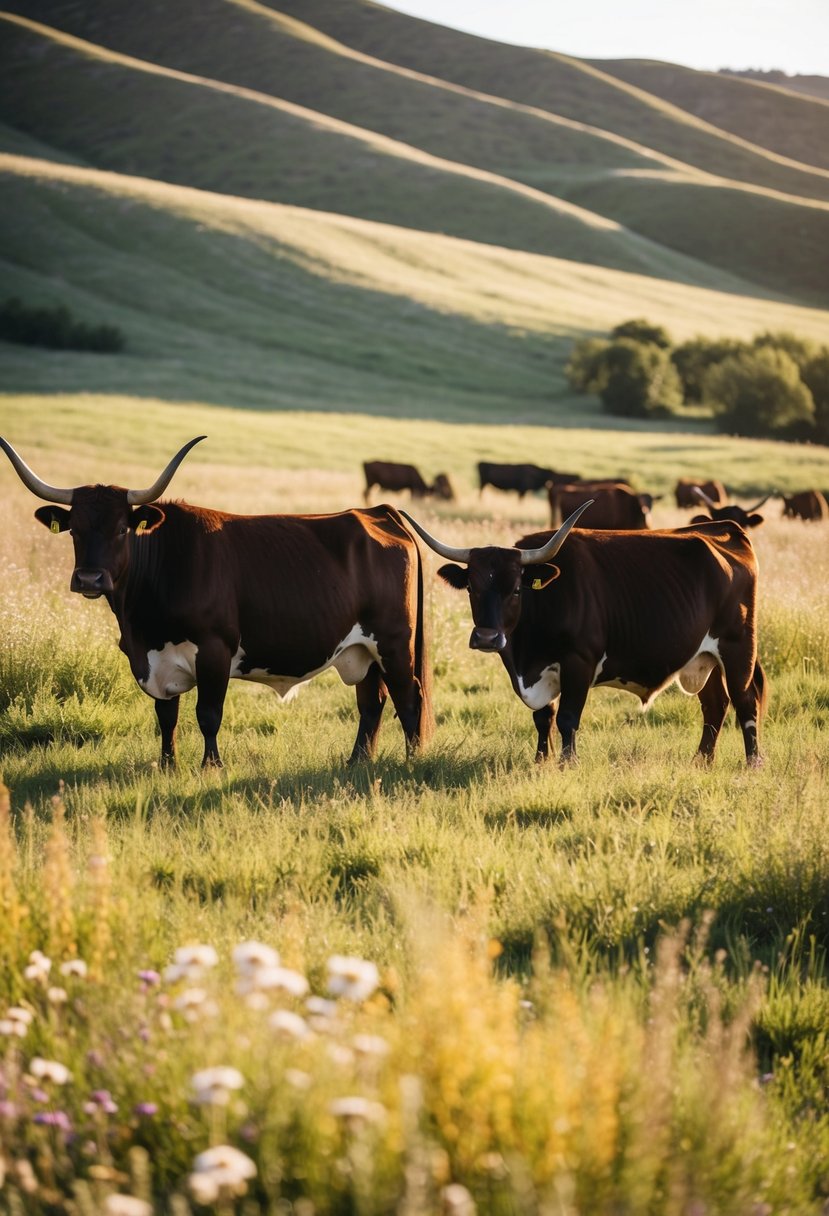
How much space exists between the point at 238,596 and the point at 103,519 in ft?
3.39

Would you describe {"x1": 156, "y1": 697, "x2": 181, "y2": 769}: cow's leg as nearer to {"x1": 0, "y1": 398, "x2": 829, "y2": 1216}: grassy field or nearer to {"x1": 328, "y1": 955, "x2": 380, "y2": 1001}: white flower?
{"x1": 0, "y1": 398, "x2": 829, "y2": 1216}: grassy field

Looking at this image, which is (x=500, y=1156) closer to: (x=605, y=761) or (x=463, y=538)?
(x=605, y=761)

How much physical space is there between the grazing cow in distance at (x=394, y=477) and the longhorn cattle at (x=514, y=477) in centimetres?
272

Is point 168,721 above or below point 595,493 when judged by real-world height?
below

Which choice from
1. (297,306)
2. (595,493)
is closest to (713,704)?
(595,493)


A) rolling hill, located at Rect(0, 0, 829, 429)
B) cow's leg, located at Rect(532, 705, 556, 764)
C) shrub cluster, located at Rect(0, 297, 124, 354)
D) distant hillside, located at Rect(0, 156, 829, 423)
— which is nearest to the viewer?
cow's leg, located at Rect(532, 705, 556, 764)

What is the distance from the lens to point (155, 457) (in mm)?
35719

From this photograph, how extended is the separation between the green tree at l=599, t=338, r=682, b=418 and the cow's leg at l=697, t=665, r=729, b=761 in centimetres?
5902

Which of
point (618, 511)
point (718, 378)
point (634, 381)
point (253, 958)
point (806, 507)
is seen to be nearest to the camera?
point (253, 958)

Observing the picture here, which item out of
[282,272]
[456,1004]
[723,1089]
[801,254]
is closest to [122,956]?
[456,1004]

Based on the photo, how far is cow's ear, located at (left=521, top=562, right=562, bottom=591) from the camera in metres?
7.94

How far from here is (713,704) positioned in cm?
891

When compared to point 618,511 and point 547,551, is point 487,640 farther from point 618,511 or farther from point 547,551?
point 618,511

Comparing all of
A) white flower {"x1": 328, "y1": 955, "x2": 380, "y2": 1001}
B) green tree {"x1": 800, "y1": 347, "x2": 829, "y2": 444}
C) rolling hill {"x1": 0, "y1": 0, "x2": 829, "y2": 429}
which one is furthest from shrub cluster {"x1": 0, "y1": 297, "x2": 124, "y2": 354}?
white flower {"x1": 328, "y1": 955, "x2": 380, "y2": 1001}
